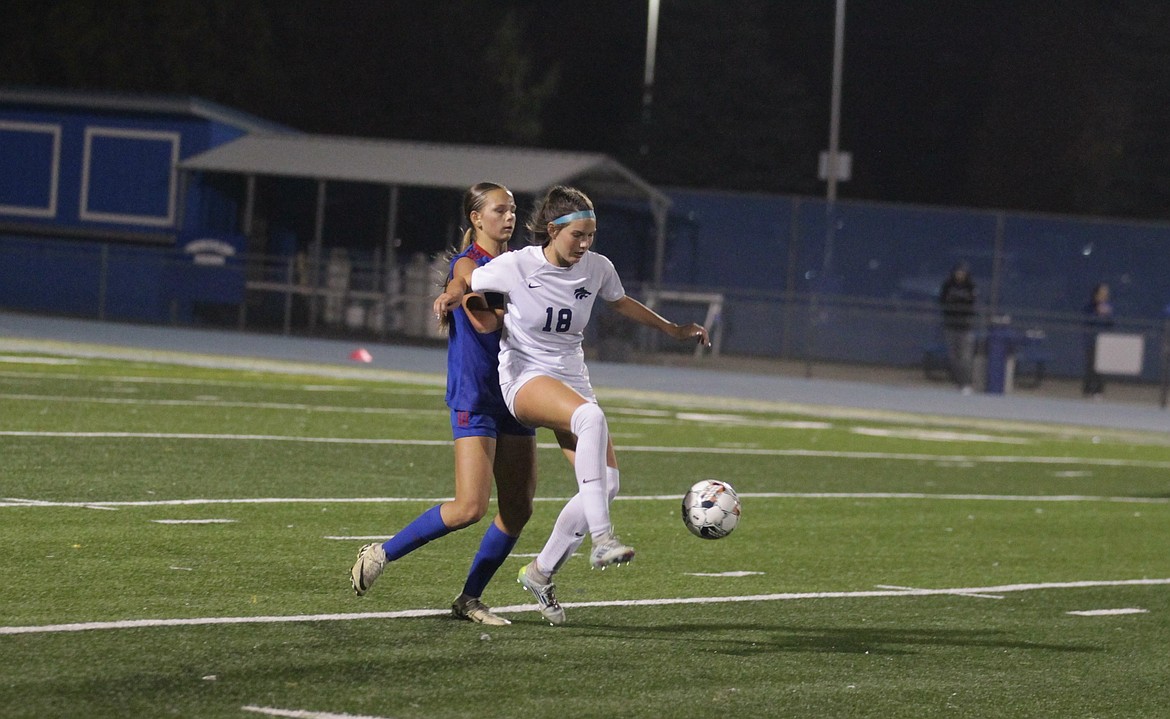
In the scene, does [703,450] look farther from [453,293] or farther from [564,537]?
[453,293]

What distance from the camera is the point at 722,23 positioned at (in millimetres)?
73000

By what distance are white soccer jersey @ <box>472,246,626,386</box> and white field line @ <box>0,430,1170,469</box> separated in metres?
7.64

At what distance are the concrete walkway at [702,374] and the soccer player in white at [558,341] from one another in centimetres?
1716

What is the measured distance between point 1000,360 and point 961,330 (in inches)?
30.2

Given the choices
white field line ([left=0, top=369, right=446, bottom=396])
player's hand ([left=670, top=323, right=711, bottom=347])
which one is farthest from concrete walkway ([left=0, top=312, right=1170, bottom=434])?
player's hand ([left=670, top=323, right=711, bottom=347])

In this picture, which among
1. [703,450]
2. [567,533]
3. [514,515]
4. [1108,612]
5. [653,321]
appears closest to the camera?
[567,533]

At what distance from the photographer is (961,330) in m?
28.5

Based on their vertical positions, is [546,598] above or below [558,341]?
below

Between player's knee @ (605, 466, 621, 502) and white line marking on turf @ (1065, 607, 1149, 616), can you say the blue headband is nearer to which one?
player's knee @ (605, 466, 621, 502)

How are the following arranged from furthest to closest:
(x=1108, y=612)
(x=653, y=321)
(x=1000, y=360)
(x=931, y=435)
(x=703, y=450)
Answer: (x=1000, y=360) < (x=931, y=435) < (x=703, y=450) < (x=1108, y=612) < (x=653, y=321)

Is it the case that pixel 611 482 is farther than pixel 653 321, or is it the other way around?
pixel 653 321

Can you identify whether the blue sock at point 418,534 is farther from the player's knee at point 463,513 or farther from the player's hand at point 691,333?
the player's hand at point 691,333

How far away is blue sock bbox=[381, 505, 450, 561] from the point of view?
7559mm

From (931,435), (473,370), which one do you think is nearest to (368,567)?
(473,370)
